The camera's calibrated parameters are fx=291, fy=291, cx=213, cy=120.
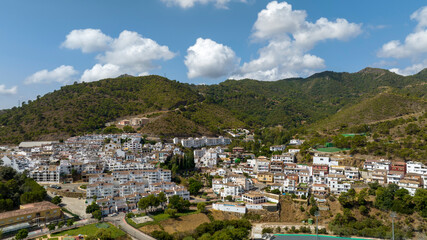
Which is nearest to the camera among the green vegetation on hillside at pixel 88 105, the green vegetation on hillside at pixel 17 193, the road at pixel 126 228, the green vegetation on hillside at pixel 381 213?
the road at pixel 126 228

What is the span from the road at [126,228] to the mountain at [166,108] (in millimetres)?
35314

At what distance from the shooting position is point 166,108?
81812 millimetres

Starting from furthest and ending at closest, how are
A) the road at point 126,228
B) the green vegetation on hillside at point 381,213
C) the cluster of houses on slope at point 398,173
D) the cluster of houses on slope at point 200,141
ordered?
the cluster of houses on slope at point 200,141
the cluster of houses on slope at point 398,173
the green vegetation on hillside at point 381,213
the road at point 126,228

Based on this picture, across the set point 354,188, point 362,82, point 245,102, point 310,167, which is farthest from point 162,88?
point 362,82

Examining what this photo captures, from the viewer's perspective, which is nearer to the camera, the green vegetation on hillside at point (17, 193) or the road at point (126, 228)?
the road at point (126, 228)

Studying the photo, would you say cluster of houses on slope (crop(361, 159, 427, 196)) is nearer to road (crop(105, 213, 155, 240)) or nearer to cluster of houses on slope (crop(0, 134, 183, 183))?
road (crop(105, 213, 155, 240))

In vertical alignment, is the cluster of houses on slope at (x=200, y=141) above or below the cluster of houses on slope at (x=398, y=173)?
above

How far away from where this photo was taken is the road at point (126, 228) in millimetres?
25583

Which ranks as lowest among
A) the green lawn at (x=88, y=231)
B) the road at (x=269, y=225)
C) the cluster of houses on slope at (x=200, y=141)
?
the road at (x=269, y=225)

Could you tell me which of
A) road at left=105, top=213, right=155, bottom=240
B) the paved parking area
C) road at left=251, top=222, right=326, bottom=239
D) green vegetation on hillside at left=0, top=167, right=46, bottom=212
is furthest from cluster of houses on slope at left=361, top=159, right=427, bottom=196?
green vegetation on hillside at left=0, top=167, right=46, bottom=212

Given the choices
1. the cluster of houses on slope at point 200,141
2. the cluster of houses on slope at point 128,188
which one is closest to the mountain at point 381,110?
the cluster of houses on slope at point 200,141

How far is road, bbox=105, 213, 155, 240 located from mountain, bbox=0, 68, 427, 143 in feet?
116

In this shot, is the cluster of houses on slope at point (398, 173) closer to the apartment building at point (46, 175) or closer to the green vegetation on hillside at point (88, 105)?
the apartment building at point (46, 175)

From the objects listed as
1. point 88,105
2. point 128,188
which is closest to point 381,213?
point 128,188
